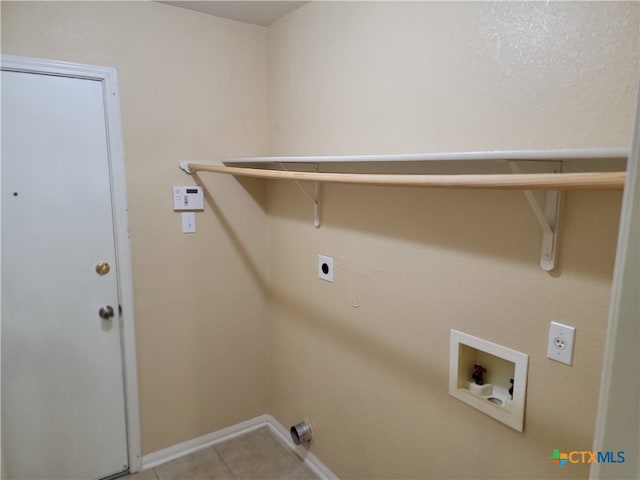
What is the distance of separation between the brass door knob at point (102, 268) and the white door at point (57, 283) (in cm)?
2

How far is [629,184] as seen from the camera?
1.68 ft

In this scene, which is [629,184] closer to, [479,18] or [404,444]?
[479,18]

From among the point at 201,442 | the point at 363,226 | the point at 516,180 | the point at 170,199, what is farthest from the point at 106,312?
the point at 516,180

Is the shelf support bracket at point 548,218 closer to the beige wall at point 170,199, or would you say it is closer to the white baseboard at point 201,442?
the beige wall at point 170,199

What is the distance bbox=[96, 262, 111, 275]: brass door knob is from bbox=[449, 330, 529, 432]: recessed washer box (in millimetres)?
1630

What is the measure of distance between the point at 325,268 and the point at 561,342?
1.09 m

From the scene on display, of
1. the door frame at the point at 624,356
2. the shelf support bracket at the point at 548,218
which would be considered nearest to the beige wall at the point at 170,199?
the shelf support bracket at the point at 548,218

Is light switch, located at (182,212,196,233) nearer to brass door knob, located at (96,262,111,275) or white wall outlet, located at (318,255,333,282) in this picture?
brass door knob, located at (96,262,111,275)

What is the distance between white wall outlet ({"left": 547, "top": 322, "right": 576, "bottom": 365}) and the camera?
1084 mm

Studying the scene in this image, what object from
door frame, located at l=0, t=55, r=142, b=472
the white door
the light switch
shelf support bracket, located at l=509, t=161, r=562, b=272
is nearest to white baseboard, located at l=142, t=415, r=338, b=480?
door frame, located at l=0, t=55, r=142, b=472

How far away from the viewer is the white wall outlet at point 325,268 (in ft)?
6.38

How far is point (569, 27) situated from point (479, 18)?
288 mm

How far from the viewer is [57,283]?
1893 mm

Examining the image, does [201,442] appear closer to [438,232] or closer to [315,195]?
[315,195]
